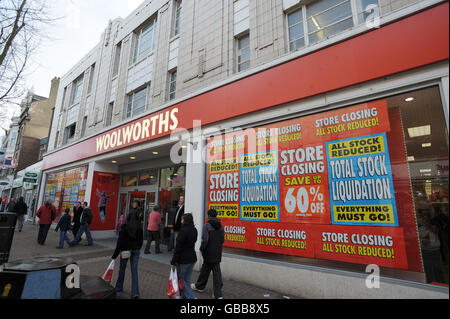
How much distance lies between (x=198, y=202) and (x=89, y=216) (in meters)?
6.05

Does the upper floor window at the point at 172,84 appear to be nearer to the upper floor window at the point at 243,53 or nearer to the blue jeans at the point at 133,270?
the upper floor window at the point at 243,53

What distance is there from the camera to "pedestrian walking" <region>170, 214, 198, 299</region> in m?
4.06

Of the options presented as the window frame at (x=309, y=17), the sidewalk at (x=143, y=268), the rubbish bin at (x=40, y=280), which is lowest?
the sidewalk at (x=143, y=268)

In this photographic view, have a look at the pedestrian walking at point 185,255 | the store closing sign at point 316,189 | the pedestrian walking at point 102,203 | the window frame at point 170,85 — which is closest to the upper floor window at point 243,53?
the store closing sign at point 316,189

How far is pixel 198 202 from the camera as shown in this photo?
6.67 metres

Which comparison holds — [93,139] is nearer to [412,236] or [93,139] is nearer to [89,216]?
[89,216]

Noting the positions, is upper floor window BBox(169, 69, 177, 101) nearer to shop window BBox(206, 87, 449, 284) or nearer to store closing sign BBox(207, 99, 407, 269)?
store closing sign BBox(207, 99, 407, 269)

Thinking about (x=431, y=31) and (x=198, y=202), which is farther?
(x=198, y=202)

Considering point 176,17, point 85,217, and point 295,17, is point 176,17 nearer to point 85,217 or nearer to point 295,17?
point 295,17

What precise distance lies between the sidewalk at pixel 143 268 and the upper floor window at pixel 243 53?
632 cm

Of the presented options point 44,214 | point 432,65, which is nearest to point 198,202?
point 432,65

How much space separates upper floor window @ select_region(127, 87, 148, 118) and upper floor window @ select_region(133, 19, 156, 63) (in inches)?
78.0

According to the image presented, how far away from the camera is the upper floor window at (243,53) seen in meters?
7.44

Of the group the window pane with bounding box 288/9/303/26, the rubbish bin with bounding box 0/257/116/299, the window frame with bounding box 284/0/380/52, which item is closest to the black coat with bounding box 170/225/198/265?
the rubbish bin with bounding box 0/257/116/299
